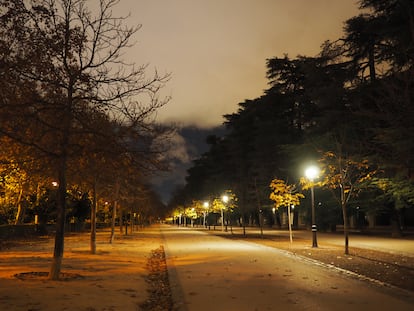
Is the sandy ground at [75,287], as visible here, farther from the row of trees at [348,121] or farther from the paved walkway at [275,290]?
the row of trees at [348,121]

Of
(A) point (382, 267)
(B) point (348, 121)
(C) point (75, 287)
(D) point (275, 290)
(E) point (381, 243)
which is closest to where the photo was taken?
(D) point (275, 290)

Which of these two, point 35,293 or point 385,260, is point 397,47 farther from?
point 35,293

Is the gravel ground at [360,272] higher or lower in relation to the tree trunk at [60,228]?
lower

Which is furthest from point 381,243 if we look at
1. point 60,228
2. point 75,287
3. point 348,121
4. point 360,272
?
point 75,287

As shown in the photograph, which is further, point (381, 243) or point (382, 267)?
point (381, 243)

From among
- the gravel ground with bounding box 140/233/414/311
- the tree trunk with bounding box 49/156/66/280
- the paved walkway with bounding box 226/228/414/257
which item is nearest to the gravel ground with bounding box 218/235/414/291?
the gravel ground with bounding box 140/233/414/311

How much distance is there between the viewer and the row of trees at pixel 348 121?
59.4 ft

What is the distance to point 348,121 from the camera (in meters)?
37.0

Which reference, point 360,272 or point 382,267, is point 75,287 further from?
point 382,267

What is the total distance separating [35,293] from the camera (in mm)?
9680

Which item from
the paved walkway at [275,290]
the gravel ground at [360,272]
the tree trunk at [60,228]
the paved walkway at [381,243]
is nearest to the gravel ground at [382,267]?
the gravel ground at [360,272]

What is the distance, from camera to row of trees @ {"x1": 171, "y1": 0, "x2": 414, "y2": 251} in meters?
18.1

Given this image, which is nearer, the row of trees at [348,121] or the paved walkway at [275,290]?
the paved walkway at [275,290]

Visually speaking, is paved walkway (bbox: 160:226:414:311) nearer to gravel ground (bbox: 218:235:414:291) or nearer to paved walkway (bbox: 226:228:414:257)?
gravel ground (bbox: 218:235:414:291)
